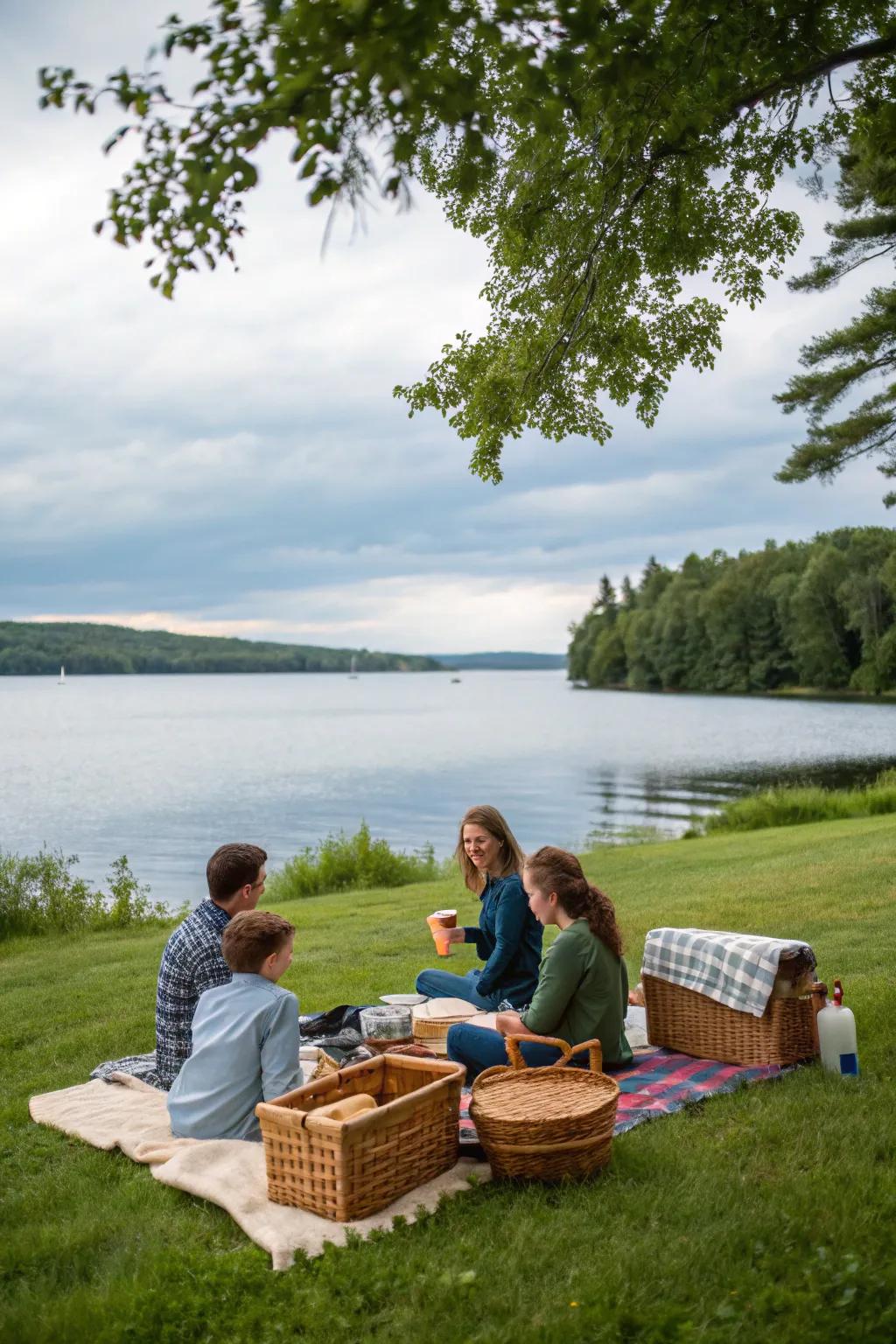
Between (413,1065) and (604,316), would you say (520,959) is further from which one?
(604,316)

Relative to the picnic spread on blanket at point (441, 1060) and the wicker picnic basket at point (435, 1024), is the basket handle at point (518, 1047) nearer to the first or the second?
the picnic spread on blanket at point (441, 1060)

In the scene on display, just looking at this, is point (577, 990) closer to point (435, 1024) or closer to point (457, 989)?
point (435, 1024)

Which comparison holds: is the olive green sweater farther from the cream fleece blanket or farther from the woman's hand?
the cream fleece blanket

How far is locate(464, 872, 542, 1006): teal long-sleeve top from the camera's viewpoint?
627 centimetres

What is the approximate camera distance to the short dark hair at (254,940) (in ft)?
15.6

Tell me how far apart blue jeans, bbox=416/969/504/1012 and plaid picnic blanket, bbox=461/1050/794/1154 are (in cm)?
78

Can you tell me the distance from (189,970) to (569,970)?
195cm

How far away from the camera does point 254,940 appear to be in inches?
187

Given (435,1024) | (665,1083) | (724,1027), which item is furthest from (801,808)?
(435,1024)

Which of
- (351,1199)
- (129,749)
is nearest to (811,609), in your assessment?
(129,749)

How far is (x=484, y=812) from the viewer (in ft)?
21.3

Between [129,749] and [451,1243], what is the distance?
2194 inches

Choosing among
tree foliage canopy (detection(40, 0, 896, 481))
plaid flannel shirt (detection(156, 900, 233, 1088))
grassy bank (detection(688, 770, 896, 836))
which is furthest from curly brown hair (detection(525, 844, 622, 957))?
grassy bank (detection(688, 770, 896, 836))

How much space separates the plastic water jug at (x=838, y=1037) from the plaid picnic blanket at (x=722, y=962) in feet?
0.91
